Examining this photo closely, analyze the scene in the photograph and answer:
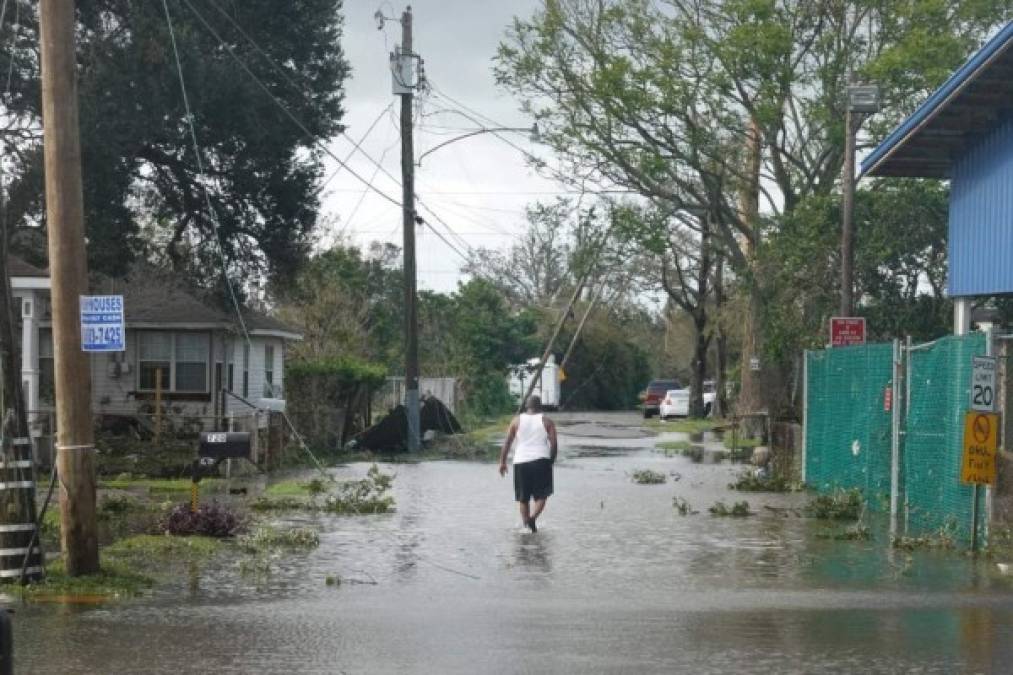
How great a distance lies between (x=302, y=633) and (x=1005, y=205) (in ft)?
44.5

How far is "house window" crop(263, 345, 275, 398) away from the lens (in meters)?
41.5

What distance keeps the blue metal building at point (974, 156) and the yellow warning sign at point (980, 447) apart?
593 cm

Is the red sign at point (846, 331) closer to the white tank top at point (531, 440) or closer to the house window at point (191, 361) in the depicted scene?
the white tank top at point (531, 440)

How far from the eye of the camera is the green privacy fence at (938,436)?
16250 millimetres

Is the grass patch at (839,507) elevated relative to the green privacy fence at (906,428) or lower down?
lower down

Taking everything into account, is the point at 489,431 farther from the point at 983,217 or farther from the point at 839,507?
the point at 839,507

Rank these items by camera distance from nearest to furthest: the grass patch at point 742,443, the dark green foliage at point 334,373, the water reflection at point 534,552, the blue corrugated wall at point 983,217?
the water reflection at point 534,552
the blue corrugated wall at point 983,217
the dark green foliage at point 334,373
the grass patch at point 742,443

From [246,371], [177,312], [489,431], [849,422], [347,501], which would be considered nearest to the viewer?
[347,501]

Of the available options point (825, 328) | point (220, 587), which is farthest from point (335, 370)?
point (220, 587)

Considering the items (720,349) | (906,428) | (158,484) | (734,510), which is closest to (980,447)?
(906,428)

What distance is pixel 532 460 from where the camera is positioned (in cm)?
1859

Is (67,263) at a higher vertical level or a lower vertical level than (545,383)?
higher

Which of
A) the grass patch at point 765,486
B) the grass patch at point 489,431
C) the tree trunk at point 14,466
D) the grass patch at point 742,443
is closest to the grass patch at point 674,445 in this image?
the grass patch at point 742,443

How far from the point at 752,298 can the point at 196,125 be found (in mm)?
15764
